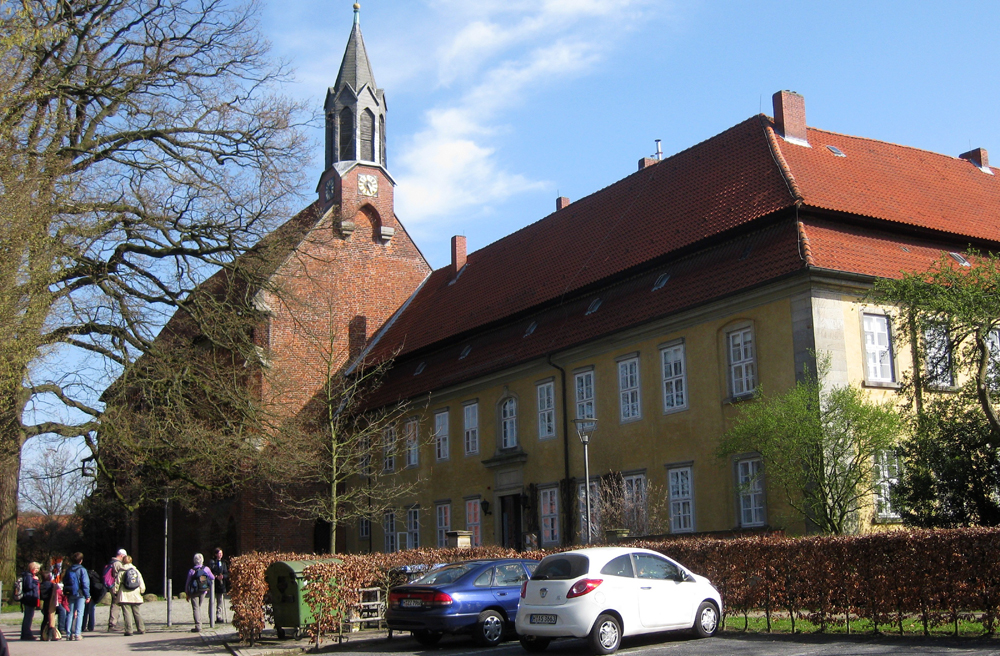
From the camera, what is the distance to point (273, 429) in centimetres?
2477

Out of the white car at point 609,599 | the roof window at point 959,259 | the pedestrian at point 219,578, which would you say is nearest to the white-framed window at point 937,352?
the roof window at point 959,259

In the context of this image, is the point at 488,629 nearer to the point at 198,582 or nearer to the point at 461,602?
the point at 461,602

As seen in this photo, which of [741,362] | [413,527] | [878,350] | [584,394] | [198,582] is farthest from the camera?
[413,527]

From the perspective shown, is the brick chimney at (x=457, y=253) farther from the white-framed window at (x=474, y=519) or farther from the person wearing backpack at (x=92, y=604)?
the person wearing backpack at (x=92, y=604)

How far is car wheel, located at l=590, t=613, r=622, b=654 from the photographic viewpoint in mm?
13258

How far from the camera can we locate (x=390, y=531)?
37.0m

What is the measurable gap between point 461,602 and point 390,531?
2206 centimetres

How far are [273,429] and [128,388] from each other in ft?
12.8

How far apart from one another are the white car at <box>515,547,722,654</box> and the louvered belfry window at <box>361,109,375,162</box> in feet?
109

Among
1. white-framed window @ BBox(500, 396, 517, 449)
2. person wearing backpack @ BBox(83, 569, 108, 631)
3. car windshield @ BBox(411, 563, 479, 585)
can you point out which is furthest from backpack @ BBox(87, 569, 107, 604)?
white-framed window @ BBox(500, 396, 517, 449)

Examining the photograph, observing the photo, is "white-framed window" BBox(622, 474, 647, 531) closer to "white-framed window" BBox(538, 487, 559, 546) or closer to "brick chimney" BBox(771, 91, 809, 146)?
"white-framed window" BBox(538, 487, 559, 546)

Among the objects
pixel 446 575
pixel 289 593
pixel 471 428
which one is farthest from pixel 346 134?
pixel 446 575

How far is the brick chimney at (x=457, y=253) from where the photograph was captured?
135 ft

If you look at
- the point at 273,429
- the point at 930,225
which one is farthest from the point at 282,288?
the point at 930,225
